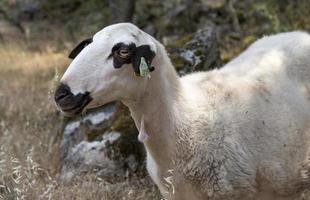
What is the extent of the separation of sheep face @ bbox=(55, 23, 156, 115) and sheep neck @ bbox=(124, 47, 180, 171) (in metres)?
0.16

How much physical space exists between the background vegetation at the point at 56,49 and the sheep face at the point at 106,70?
3.19 ft

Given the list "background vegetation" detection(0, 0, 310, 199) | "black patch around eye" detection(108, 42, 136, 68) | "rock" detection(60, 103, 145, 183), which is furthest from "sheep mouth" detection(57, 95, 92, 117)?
"rock" detection(60, 103, 145, 183)

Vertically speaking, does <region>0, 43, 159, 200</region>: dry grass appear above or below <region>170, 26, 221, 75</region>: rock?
below

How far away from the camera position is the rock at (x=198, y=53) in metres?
7.04

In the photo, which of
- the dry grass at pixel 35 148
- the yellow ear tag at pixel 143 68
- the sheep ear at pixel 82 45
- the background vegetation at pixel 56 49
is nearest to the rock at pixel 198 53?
the background vegetation at pixel 56 49

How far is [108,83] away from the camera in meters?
4.05

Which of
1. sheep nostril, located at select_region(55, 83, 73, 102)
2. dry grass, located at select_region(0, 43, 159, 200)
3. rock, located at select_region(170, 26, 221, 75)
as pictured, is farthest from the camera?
rock, located at select_region(170, 26, 221, 75)

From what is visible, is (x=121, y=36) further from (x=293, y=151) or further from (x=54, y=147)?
(x=54, y=147)

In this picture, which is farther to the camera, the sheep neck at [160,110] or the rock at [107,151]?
the rock at [107,151]

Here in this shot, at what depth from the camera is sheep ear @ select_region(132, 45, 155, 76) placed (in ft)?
13.1

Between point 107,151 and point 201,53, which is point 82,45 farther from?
point 201,53

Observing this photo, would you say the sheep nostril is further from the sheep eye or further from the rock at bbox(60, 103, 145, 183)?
the rock at bbox(60, 103, 145, 183)

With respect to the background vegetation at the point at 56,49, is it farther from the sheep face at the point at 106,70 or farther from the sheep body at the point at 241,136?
the sheep body at the point at 241,136

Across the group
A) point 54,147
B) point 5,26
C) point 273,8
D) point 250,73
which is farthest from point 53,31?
point 250,73
